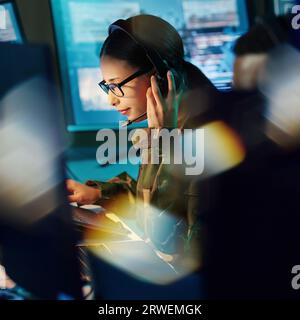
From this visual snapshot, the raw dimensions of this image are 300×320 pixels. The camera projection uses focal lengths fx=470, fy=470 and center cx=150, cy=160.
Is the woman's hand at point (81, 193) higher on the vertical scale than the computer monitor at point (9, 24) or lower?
lower

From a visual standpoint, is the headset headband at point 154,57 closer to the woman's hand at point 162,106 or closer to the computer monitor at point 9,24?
the woman's hand at point 162,106

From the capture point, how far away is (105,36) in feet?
4.70

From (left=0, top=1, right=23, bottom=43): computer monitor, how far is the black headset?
0.94ft

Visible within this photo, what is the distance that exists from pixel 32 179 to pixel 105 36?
19.1 inches

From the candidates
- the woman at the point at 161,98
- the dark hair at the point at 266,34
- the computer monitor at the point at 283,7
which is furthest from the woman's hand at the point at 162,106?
the computer monitor at the point at 283,7

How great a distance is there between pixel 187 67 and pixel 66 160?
467 millimetres

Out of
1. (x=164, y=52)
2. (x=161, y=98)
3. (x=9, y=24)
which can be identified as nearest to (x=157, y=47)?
(x=164, y=52)

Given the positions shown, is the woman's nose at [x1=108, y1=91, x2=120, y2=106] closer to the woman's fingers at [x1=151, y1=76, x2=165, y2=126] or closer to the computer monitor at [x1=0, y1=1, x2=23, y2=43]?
the woman's fingers at [x1=151, y1=76, x2=165, y2=126]

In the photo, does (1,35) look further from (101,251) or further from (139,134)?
(101,251)

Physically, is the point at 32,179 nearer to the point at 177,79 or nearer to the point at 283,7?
the point at 177,79

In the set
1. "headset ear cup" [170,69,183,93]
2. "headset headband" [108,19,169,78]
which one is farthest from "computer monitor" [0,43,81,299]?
"headset ear cup" [170,69,183,93]

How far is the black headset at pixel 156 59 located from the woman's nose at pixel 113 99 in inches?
5.9

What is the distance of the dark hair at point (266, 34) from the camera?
54.2 inches

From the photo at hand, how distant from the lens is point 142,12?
1.42 meters
